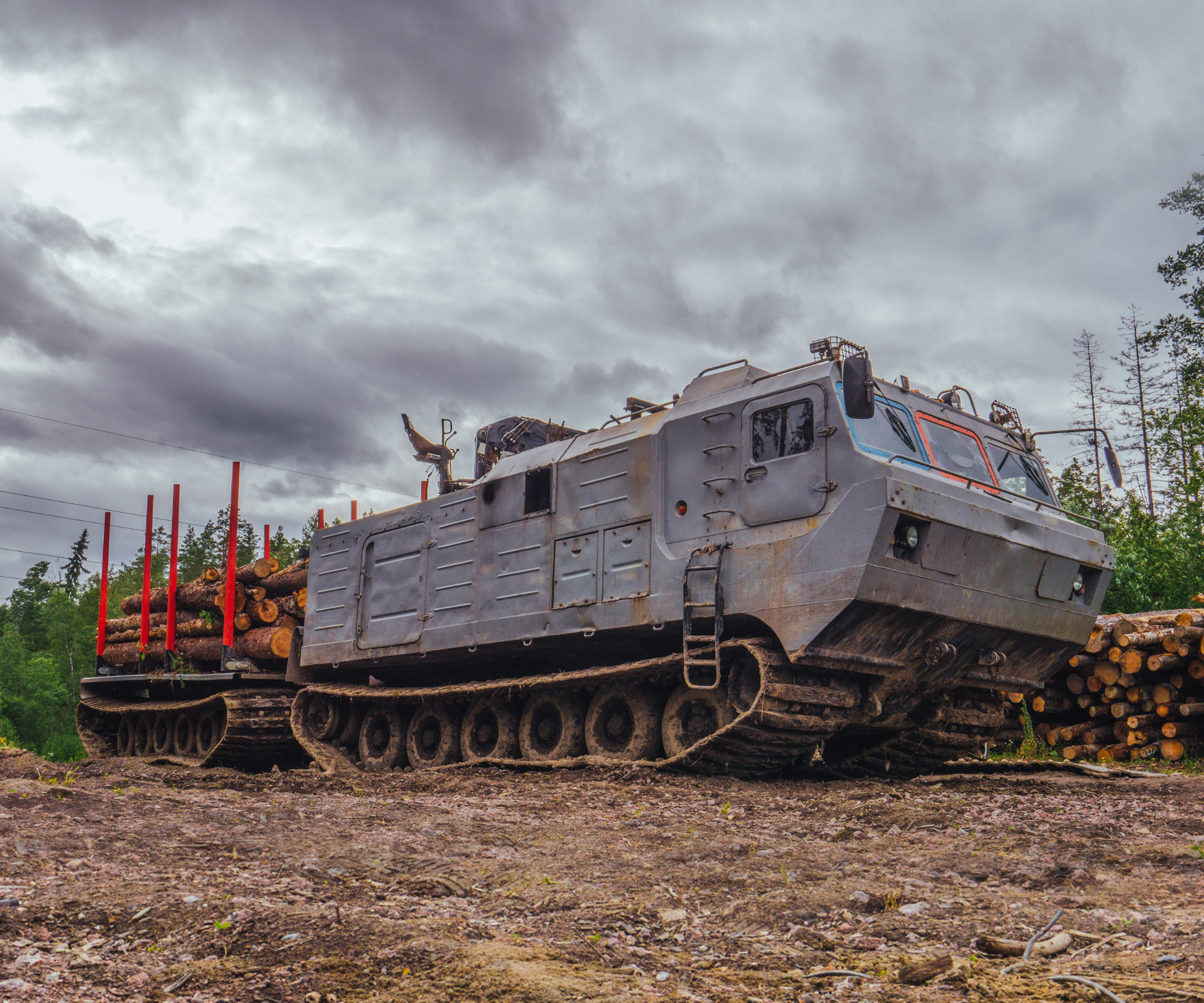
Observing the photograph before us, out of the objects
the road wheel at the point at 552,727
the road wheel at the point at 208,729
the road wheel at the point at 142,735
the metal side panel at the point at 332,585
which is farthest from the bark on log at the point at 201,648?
the road wheel at the point at 552,727

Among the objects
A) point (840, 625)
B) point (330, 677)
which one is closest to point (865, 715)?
point (840, 625)

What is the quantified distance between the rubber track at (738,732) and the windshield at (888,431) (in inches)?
69.6

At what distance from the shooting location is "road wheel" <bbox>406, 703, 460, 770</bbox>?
11.7 metres

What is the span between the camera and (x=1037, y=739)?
1287 centimetres

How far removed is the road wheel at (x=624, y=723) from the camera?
9578mm

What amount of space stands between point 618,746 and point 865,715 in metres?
2.34

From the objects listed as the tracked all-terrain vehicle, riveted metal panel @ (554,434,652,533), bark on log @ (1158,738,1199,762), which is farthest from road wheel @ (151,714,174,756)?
bark on log @ (1158,738,1199,762)

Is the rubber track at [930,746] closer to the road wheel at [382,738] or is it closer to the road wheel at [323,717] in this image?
the road wheel at [382,738]

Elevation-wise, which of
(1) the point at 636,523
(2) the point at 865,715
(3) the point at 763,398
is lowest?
A: (2) the point at 865,715

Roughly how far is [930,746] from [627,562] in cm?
334

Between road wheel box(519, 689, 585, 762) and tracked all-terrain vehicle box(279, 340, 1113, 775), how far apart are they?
0.07ft

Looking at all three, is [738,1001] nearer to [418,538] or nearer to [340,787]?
[340,787]

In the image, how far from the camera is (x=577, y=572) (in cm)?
1026

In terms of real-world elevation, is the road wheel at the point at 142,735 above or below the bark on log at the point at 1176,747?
below
